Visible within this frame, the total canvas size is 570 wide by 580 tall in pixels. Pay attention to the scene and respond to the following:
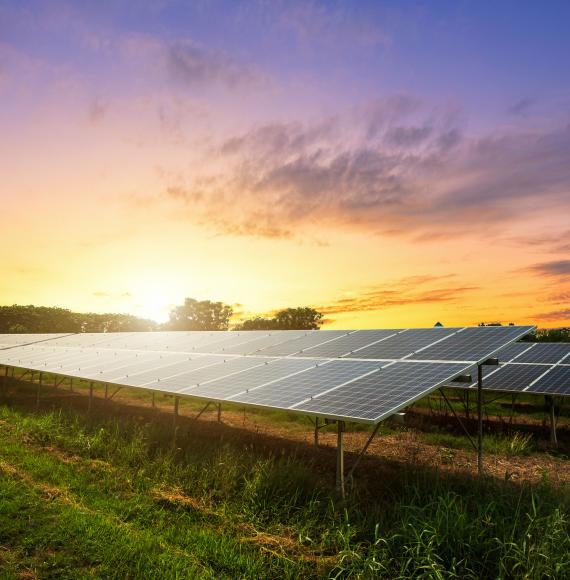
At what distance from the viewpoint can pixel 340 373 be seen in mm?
12672

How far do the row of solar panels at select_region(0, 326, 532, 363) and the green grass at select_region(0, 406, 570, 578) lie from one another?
141 inches

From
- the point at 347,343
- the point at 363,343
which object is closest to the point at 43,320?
the point at 347,343

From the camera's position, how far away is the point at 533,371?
2142cm

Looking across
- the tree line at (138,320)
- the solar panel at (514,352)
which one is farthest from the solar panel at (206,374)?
the tree line at (138,320)

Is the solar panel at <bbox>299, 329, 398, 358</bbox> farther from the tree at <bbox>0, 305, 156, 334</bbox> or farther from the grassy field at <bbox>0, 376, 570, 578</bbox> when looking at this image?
the tree at <bbox>0, 305, 156, 334</bbox>

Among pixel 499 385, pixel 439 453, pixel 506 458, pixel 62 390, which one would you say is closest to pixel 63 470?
pixel 439 453

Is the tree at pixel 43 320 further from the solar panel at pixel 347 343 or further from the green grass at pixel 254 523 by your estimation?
the green grass at pixel 254 523

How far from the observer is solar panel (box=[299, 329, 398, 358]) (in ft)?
51.3

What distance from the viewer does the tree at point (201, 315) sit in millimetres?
83375

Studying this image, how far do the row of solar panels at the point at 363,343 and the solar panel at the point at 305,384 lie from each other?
1.18 metres

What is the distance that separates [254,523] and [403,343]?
8.33 meters

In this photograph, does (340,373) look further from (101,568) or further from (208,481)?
(101,568)

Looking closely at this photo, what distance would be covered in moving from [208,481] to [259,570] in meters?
3.47

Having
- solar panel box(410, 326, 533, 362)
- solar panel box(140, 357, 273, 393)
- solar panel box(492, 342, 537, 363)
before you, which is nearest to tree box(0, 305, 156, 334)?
solar panel box(140, 357, 273, 393)
